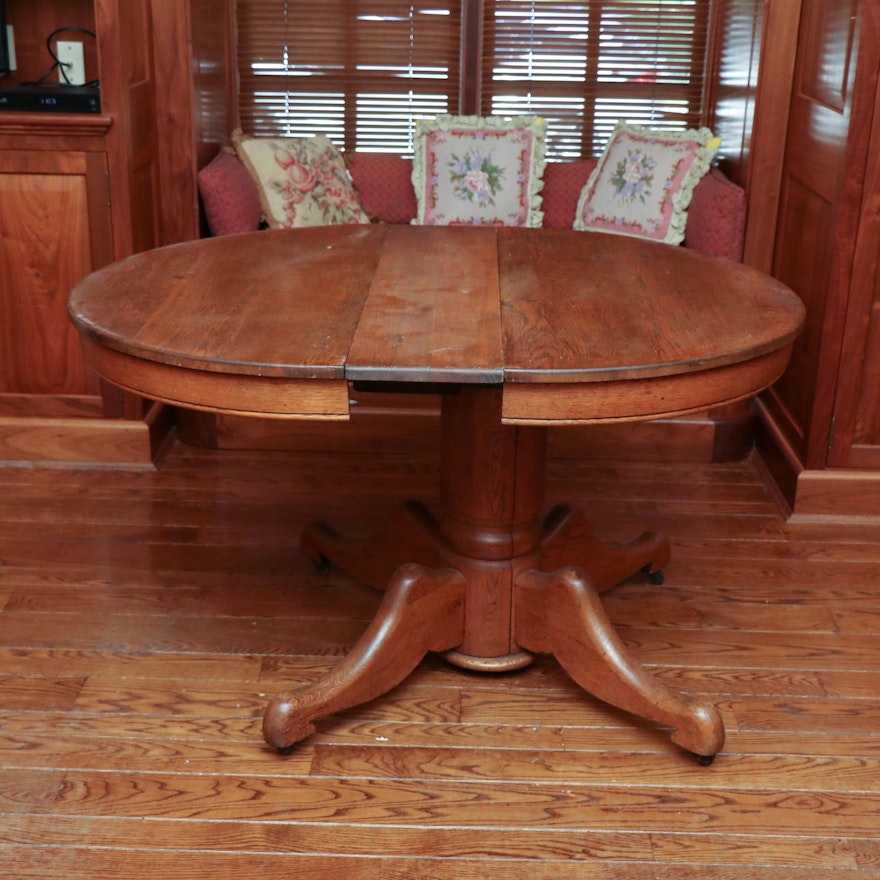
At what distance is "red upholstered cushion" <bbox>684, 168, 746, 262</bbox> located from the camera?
3363 mm

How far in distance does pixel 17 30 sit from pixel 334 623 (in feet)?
6.62

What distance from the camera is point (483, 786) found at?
2029 mm

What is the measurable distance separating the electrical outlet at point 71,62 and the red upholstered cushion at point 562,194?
1394mm

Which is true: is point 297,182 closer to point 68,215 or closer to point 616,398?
point 68,215

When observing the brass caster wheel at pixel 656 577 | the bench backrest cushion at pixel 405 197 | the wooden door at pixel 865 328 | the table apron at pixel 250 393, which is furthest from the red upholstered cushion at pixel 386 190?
the table apron at pixel 250 393

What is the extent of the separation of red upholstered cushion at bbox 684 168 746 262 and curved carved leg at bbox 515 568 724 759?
147 centimetres

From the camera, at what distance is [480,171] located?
3.71 meters

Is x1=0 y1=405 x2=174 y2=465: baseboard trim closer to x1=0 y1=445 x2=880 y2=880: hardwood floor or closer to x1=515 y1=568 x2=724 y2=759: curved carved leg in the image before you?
x1=0 y1=445 x2=880 y2=880: hardwood floor

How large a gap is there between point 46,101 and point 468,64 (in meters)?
1.37

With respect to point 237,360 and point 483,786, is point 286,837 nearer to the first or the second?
point 483,786

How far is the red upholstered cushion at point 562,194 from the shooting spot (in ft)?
12.4

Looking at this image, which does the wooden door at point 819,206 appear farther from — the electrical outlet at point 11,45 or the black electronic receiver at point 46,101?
the electrical outlet at point 11,45

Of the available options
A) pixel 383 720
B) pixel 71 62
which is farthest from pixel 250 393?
pixel 71 62

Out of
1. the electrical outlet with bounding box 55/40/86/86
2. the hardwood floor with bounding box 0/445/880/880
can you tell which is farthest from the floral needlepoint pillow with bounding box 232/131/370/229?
the hardwood floor with bounding box 0/445/880/880
